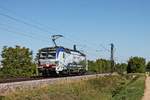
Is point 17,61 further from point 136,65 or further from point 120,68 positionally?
point 120,68

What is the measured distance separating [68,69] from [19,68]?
4322cm

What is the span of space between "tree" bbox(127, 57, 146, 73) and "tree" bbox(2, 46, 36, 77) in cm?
4655

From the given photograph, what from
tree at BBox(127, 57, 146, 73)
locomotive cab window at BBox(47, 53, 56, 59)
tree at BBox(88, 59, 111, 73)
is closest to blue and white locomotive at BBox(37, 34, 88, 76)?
locomotive cab window at BBox(47, 53, 56, 59)

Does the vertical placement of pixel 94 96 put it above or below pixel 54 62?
below

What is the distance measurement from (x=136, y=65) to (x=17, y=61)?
51.7 meters

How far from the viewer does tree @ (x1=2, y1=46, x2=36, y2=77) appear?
293 ft

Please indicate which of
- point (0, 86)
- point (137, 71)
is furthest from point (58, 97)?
point (137, 71)

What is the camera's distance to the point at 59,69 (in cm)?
4506

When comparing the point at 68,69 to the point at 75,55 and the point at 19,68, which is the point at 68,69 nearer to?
the point at 75,55

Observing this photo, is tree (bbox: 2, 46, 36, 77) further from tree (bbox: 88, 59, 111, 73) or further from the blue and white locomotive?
the blue and white locomotive

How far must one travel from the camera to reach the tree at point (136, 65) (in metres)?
132

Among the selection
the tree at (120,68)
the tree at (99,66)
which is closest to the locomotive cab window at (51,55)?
the tree at (99,66)

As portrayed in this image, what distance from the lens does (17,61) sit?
92.6 meters

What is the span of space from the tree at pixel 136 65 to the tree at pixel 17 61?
153 ft
